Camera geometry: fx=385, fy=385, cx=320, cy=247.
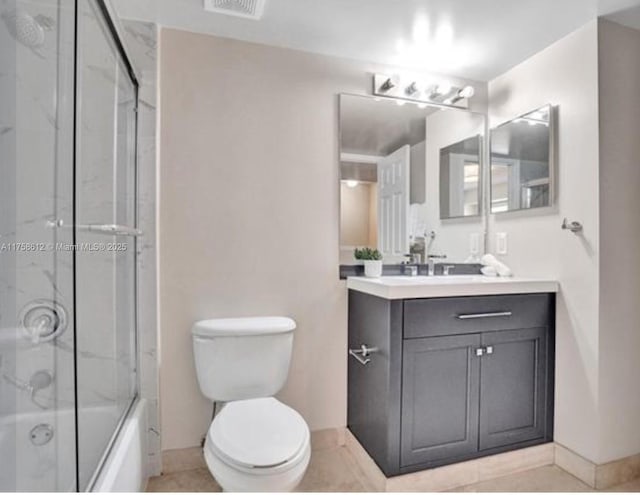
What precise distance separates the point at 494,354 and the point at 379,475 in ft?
2.48

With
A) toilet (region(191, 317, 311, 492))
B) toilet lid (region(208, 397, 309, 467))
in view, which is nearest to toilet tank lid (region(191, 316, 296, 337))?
toilet (region(191, 317, 311, 492))

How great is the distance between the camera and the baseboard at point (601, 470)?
1.74m

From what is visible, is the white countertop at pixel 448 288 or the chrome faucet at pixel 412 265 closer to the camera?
the white countertop at pixel 448 288

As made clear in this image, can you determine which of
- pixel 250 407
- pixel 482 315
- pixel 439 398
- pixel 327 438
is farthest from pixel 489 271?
pixel 250 407

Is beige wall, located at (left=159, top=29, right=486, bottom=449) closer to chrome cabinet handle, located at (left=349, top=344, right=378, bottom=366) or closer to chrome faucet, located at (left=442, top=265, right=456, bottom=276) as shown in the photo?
chrome cabinet handle, located at (left=349, top=344, right=378, bottom=366)

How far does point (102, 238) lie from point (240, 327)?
26.5 inches

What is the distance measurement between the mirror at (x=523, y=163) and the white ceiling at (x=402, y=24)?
38 cm

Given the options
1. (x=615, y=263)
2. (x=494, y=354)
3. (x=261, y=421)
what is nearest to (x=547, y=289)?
(x=615, y=263)

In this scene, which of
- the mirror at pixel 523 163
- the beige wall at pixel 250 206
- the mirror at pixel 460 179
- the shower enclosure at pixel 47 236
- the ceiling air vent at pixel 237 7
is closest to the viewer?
the shower enclosure at pixel 47 236

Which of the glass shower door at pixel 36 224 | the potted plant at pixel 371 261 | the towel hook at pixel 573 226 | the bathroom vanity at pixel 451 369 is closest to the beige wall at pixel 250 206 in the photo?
the potted plant at pixel 371 261

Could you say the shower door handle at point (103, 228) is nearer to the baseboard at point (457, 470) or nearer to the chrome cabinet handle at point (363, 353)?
the chrome cabinet handle at point (363, 353)

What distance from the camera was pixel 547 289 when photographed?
190cm

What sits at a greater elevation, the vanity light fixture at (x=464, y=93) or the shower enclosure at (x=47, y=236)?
the vanity light fixture at (x=464, y=93)

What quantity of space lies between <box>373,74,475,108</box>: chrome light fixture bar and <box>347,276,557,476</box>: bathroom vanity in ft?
3.67
